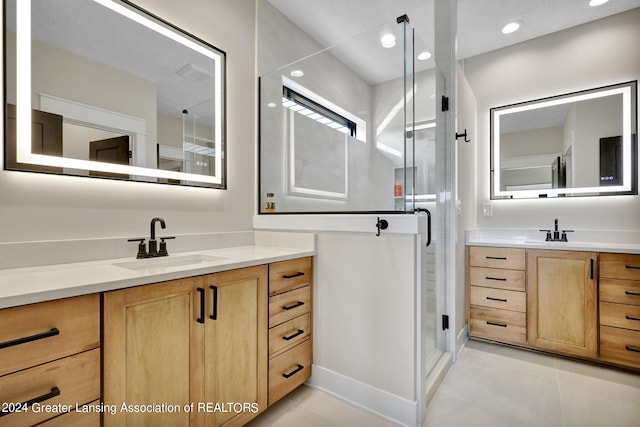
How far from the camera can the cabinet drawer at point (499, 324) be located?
7.67ft

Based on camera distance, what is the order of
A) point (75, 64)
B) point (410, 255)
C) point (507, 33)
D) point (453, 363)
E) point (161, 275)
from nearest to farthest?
point (161, 275) < point (75, 64) < point (410, 255) < point (453, 363) < point (507, 33)

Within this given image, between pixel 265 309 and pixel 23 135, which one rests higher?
pixel 23 135

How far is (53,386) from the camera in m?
0.85

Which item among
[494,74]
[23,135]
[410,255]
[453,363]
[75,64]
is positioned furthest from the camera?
[494,74]

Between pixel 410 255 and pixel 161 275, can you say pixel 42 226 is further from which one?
pixel 410 255

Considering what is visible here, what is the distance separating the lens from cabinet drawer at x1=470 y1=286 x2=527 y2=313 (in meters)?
2.35

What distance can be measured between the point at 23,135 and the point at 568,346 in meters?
3.53

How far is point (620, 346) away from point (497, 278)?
0.82 m

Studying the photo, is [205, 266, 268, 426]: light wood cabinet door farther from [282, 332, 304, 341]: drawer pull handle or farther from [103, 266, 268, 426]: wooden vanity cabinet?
[282, 332, 304, 341]: drawer pull handle

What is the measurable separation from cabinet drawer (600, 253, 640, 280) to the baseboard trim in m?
1.74

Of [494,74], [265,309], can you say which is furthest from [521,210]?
[265,309]

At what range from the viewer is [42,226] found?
128cm

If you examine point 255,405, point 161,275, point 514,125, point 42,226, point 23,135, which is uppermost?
point 514,125

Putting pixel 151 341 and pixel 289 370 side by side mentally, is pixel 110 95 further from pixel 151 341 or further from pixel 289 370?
pixel 289 370
